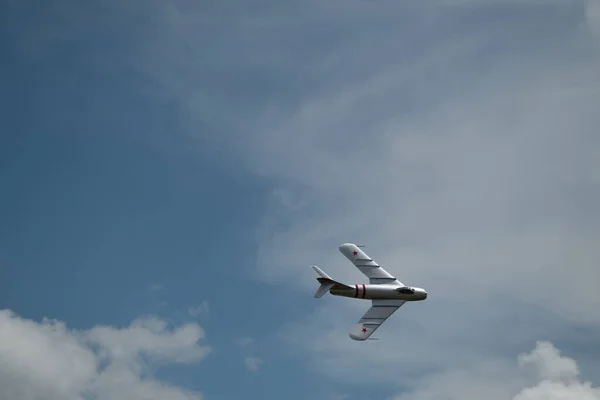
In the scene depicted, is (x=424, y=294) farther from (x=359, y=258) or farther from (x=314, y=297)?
(x=314, y=297)

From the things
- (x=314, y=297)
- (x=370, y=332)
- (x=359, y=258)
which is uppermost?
(x=359, y=258)

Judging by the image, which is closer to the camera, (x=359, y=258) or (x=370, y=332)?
(x=370, y=332)

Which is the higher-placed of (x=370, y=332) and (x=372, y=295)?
(x=372, y=295)

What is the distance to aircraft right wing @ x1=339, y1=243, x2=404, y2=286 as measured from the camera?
126m

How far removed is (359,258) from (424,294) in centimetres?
1702

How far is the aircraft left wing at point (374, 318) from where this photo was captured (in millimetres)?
117312

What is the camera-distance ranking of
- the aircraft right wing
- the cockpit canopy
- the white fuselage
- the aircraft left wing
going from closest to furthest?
the aircraft left wing < the white fuselage < the cockpit canopy < the aircraft right wing

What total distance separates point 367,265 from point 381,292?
26.0 ft

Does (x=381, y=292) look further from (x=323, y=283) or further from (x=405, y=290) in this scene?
(x=323, y=283)

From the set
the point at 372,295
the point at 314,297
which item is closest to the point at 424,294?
the point at 372,295

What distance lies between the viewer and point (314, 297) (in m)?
119

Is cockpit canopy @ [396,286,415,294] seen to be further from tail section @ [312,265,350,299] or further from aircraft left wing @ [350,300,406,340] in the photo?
tail section @ [312,265,350,299]

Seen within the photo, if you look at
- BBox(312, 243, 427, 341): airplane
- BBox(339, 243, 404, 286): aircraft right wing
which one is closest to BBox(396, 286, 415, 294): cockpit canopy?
BBox(312, 243, 427, 341): airplane

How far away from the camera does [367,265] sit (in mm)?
127312
